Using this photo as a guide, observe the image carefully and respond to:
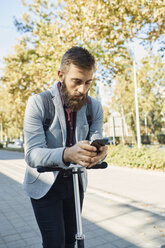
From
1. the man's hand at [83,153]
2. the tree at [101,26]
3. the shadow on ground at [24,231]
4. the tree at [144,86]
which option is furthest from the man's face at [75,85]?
the tree at [144,86]

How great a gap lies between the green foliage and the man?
913cm

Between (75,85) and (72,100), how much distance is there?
0.12 metres

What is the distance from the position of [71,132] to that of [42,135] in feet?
0.83

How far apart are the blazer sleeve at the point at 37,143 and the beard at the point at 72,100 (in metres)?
0.17

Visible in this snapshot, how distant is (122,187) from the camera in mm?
7879

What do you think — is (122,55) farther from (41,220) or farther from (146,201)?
(41,220)

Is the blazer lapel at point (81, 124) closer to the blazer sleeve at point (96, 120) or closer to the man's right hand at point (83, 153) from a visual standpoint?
the blazer sleeve at point (96, 120)

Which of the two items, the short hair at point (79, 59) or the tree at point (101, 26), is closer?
the short hair at point (79, 59)

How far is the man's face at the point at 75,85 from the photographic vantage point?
169 centimetres

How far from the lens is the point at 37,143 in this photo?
1.67 metres

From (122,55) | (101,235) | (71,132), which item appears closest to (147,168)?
(122,55)

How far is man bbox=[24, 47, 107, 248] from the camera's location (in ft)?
5.48

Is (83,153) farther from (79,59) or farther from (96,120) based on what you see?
(96,120)

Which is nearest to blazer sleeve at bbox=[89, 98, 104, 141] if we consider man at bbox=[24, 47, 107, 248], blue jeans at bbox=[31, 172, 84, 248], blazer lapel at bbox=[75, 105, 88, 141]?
man at bbox=[24, 47, 107, 248]
